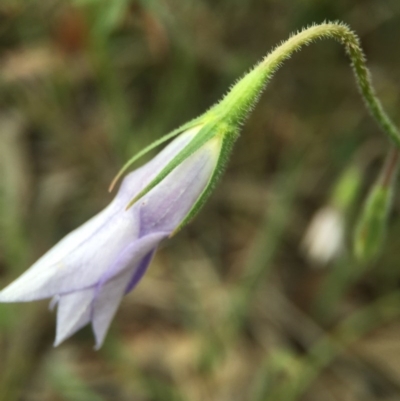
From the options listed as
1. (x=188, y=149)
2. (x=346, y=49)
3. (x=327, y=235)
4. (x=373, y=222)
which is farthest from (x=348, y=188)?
(x=188, y=149)

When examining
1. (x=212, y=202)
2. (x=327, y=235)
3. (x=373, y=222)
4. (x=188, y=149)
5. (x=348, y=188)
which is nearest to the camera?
(x=188, y=149)

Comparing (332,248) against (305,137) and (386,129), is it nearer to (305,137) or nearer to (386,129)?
(305,137)

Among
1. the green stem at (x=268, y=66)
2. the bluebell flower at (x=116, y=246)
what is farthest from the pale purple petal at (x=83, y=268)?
the green stem at (x=268, y=66)

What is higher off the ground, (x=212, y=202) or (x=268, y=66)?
(x=268, y=66)

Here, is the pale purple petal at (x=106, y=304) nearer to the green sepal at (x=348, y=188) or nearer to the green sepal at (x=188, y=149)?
the green sepal at (x=188, y=149)

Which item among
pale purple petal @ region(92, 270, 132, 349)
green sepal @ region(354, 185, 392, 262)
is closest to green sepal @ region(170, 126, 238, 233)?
pale purple petal @ region(92, 270, 132, 349)

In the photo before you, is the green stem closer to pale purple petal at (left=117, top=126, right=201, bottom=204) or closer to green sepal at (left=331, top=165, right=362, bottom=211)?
pale purple petal at (left=117, top=126, right=201, bottom=204)

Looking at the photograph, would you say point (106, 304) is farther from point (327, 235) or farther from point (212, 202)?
point (212, 202)
